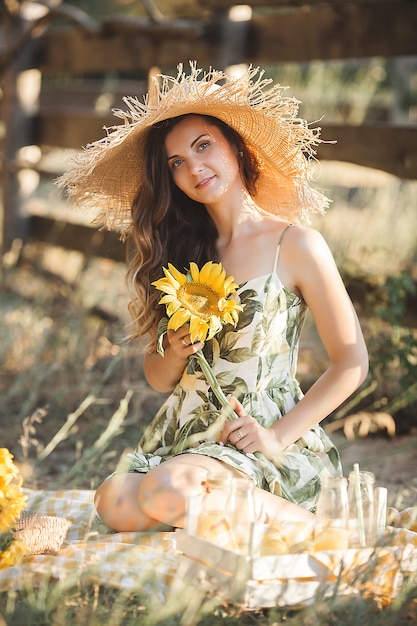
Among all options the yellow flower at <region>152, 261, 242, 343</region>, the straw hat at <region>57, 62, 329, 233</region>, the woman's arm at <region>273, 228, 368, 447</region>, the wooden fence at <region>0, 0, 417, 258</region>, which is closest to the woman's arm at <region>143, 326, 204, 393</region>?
the yellow flower at <region>152, 261, 242, 343</region>

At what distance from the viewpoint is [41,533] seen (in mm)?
2342

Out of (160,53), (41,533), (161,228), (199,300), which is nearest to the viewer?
(41,533)

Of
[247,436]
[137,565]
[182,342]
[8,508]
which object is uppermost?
[182,342]

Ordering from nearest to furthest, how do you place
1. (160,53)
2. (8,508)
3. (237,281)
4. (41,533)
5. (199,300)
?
(8,508), (41,533), (199,300), (237,281), (160,53)

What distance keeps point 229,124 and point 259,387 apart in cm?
78

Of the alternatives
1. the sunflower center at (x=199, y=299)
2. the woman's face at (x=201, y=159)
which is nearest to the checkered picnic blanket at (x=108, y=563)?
the sunflower center at (x=199, y=299)

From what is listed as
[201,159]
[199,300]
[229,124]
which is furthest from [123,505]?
[229,124]

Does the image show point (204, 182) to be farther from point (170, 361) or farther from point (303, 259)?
point (170, 361)

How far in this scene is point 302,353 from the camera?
14.1 feet

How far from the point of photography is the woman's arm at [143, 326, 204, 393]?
2.60 metres

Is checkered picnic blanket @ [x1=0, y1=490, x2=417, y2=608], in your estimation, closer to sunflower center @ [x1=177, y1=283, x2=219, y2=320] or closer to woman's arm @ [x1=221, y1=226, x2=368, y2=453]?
woman's arm @ [x1=221, y1=226, x2=368, y2=453]

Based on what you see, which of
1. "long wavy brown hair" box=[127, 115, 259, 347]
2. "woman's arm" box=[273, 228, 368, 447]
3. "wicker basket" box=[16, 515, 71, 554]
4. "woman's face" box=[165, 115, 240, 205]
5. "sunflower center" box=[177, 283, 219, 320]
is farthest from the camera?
"long wavy brown hair" box=[127, 115, 259, 347]

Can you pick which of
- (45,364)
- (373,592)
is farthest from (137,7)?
(373,592)

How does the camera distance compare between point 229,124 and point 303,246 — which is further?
point 229,124
